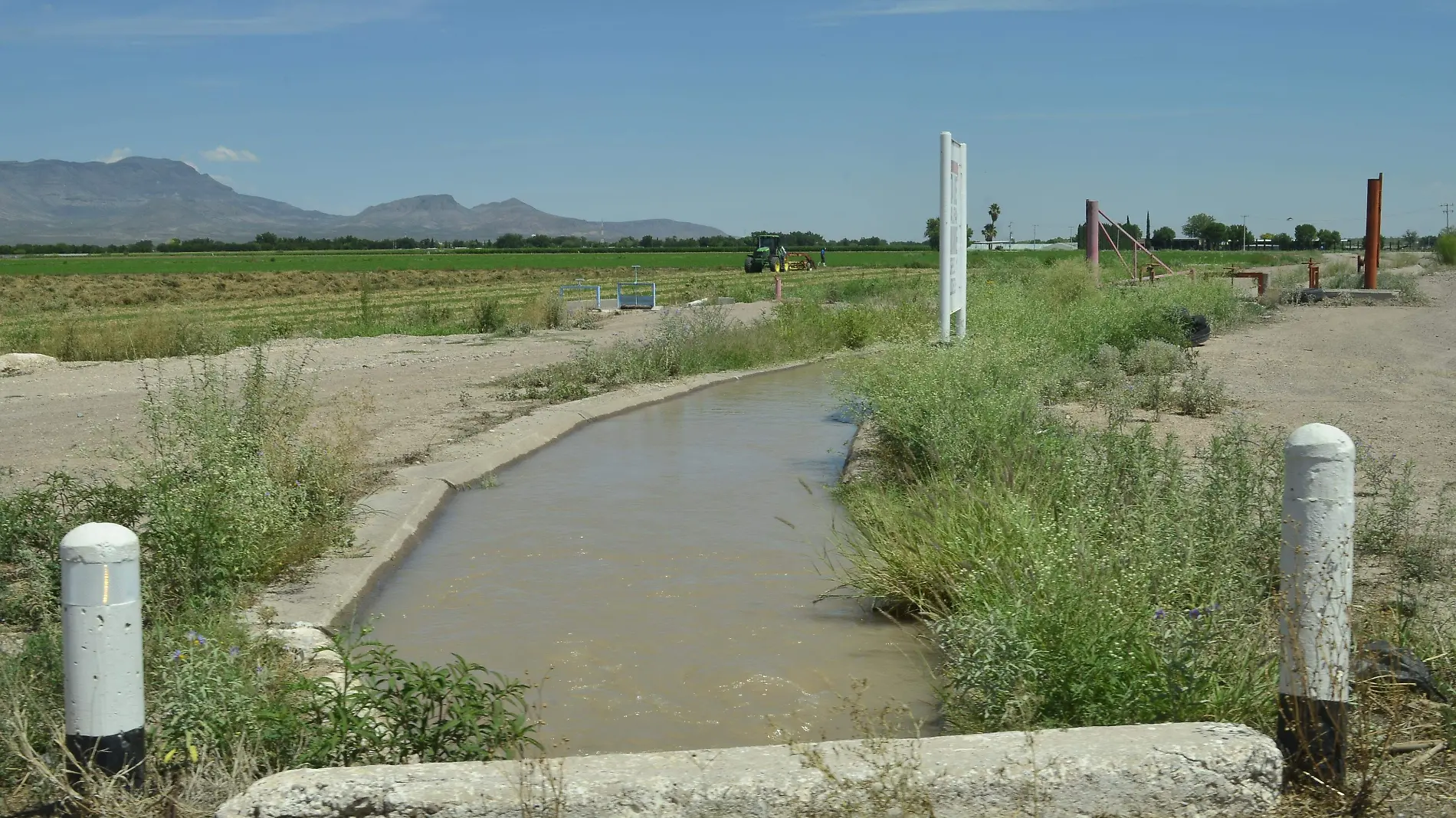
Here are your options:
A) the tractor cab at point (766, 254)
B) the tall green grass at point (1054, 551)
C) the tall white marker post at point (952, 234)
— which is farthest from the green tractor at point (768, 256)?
the tall green grass at point (1054, 551)

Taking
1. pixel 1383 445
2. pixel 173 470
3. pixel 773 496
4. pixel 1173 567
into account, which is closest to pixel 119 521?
pixel 173 470

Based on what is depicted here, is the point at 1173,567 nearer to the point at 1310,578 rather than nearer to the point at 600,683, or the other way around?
the point at 1310,578

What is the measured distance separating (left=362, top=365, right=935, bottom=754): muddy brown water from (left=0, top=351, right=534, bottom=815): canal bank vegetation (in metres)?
0.54

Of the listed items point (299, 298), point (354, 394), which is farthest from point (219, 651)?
point (299, 298)

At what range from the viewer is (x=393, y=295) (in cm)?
4797

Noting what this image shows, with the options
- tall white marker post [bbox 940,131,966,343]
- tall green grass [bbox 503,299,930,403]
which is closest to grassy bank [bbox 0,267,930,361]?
tall green grass [bbox 503,299,930,403]

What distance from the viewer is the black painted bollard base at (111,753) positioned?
401 centimetres

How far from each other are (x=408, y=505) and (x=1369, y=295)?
32221mm

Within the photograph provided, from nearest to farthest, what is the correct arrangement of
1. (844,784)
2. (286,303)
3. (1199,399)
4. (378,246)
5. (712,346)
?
(844,784), (1199,399), (712,346), (286,303), (378,246)

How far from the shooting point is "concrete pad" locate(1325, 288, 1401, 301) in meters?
34.9

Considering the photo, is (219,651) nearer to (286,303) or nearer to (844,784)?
(844,784)

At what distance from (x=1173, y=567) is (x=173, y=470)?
505 cm

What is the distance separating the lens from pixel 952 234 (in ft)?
46.7

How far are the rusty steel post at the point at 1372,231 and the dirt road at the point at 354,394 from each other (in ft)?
65.7
